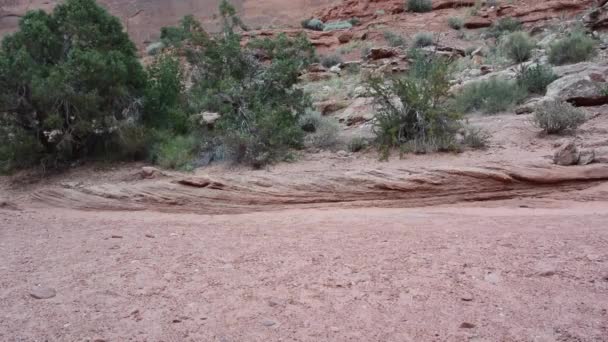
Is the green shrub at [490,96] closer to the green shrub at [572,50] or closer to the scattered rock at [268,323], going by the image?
the green shrub at [572,50]

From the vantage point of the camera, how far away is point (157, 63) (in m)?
11.1

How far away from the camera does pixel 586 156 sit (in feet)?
20.0

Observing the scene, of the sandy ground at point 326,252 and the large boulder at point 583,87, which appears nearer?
the sandy ground at point 326,252

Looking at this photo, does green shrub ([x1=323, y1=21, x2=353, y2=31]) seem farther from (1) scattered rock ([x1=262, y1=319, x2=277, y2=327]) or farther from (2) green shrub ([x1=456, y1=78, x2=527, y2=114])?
(1) scattered rock ([x1=262, y1=319, x2=277, y2=327])

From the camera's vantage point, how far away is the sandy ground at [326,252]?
2.98 m

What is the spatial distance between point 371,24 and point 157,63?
14.9 meters

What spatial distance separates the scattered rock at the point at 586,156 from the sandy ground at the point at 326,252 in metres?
0.17

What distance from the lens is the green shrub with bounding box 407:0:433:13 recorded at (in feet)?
78.7

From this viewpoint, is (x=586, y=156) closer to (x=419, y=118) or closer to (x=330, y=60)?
(x=419, y=118)

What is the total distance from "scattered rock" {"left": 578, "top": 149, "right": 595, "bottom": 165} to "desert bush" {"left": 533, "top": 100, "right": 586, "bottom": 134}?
1224 mm

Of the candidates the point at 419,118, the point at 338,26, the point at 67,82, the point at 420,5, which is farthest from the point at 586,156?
the point at 420,5

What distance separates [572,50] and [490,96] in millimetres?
3384

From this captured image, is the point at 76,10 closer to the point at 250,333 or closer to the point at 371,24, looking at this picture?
the point at 250,333

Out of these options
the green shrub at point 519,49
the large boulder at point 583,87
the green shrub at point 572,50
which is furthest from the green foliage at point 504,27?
the large boulder at point 583,87
